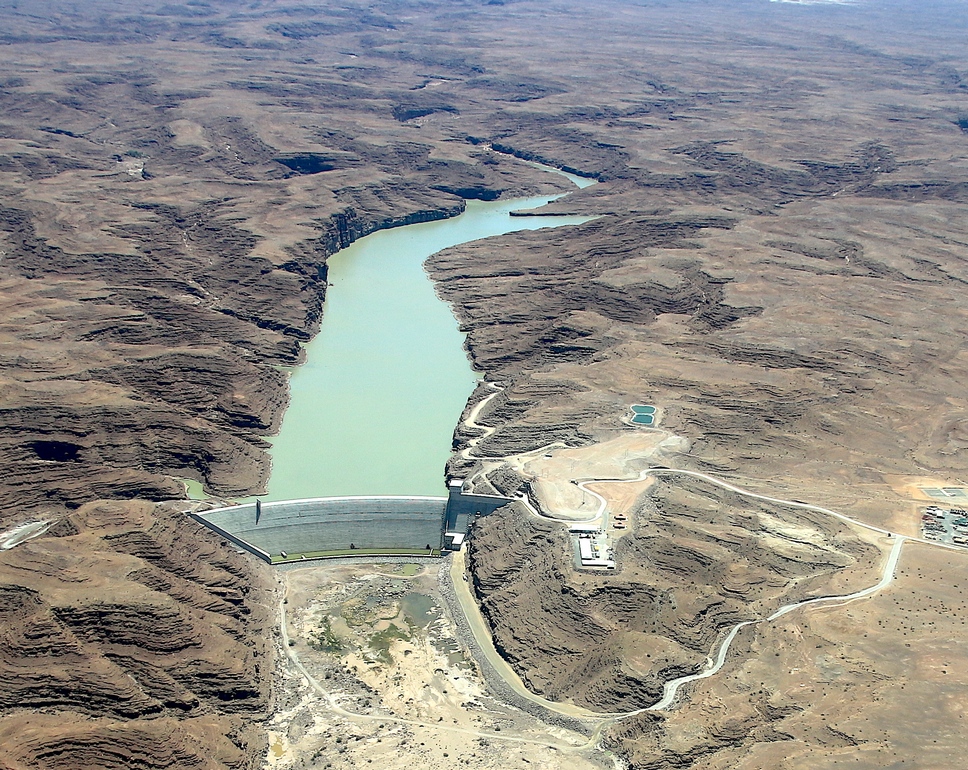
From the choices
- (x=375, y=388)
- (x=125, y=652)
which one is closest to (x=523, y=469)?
(x=375, y=388)

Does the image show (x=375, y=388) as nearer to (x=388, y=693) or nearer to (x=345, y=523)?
(x=345, y=523)

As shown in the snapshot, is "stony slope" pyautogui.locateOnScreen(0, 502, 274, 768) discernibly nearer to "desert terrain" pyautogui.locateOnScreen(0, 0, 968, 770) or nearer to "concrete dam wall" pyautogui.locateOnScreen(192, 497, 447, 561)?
"desert terrain" pyautogui.locateOnScreen(0, 0, 968, 770)

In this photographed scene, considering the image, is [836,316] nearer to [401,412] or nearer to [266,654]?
[401,412]

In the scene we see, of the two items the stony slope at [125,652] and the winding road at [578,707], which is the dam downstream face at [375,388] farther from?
the stony slope at [125,652]

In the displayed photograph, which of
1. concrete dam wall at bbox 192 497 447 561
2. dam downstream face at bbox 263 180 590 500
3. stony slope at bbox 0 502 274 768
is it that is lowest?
dam downstream face at bbox 263 180 590 500

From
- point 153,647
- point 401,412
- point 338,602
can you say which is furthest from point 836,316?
point 153,647

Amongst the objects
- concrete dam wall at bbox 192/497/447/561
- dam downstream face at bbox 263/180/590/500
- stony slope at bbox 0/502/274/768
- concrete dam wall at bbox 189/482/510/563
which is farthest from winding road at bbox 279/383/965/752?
dam downstream face at bbox 263/180/590/500
